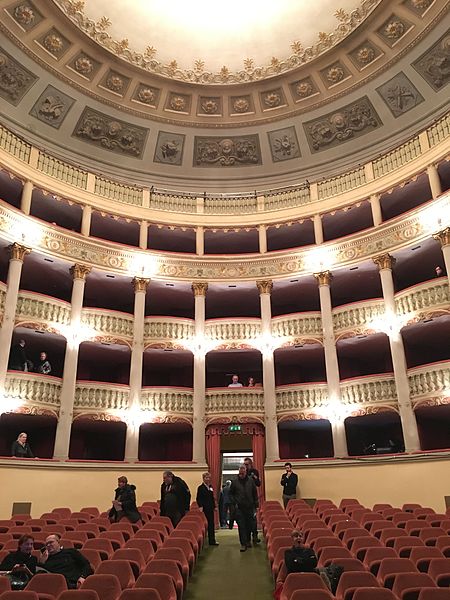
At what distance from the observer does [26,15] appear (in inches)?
659

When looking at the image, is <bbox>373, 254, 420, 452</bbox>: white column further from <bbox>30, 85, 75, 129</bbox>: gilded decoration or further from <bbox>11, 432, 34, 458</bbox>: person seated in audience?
<bbox>30, 85, 75, 129</bbox>: gilded decoration

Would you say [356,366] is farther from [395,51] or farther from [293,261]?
[395,51]

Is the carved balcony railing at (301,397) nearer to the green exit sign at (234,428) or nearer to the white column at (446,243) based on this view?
the green exit sign at (234,428)

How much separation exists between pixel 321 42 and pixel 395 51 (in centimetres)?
257

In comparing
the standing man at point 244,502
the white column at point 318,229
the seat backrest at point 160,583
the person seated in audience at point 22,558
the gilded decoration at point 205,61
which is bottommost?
the seat backrest at point 160,583

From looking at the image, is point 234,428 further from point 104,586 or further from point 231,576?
point 104,586

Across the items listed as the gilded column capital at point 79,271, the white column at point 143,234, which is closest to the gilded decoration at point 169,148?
the white column at point 143,234

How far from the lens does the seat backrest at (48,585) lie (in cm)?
434

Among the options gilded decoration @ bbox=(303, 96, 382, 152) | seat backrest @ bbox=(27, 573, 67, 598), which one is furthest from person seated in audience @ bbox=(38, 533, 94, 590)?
gilded decoration @ bbox=(303, 96, 382, 152)

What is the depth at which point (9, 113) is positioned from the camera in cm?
1777

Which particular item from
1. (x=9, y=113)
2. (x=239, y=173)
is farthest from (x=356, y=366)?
(x=9, y=113)

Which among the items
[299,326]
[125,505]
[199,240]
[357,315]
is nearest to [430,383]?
[357,315]

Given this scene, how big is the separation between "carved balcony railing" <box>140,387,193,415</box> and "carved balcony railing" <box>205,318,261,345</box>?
7.29ft

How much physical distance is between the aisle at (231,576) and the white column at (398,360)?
7.25 meters
